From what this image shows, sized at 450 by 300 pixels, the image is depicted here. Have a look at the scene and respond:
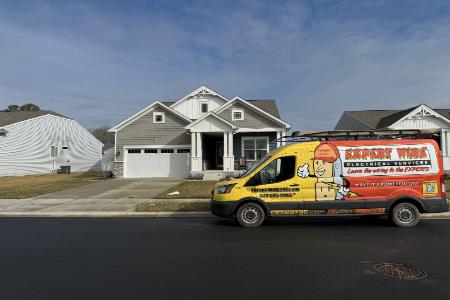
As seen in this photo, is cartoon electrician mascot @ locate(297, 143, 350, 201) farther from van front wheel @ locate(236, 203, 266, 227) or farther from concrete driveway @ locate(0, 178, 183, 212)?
concrete driveway @ locate(0, 178, 183, 212)

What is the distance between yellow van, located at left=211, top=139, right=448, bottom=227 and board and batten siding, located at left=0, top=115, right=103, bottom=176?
102 feet

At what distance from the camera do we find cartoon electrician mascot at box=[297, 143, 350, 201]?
932 cm

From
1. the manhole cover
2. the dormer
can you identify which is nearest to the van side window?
the manhole cover

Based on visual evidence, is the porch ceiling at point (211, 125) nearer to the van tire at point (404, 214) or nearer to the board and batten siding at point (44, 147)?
the van tire at point (404, 214)

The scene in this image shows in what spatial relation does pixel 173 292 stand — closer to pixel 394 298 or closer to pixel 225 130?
pixel 394 298

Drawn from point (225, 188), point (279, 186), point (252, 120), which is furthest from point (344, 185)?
point (252, 120)

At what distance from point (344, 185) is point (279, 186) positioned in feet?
5.37

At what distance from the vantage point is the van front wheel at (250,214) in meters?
9.37

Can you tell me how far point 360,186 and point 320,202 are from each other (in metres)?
1.09

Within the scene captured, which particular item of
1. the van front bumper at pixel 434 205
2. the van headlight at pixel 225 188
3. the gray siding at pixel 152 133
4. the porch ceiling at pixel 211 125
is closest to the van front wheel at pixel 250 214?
the van headlight at pixel 225 188

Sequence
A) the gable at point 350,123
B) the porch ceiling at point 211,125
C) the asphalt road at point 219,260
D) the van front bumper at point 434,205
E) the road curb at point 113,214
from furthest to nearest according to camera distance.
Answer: the gable at point 350,123, the porch ceiling at point 211,125, the road curb at point 113,214, the van front bumper at point 434,205, the asphalt road at point 219,260

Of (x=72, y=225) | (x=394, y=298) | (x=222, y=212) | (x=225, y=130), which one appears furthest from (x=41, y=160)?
(x=394, y=298)

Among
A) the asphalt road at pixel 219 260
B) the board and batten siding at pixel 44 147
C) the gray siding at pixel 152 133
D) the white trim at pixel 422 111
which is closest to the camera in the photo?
the asphalt road at pixel 219 260

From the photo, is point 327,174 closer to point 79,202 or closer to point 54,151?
point 79,202
